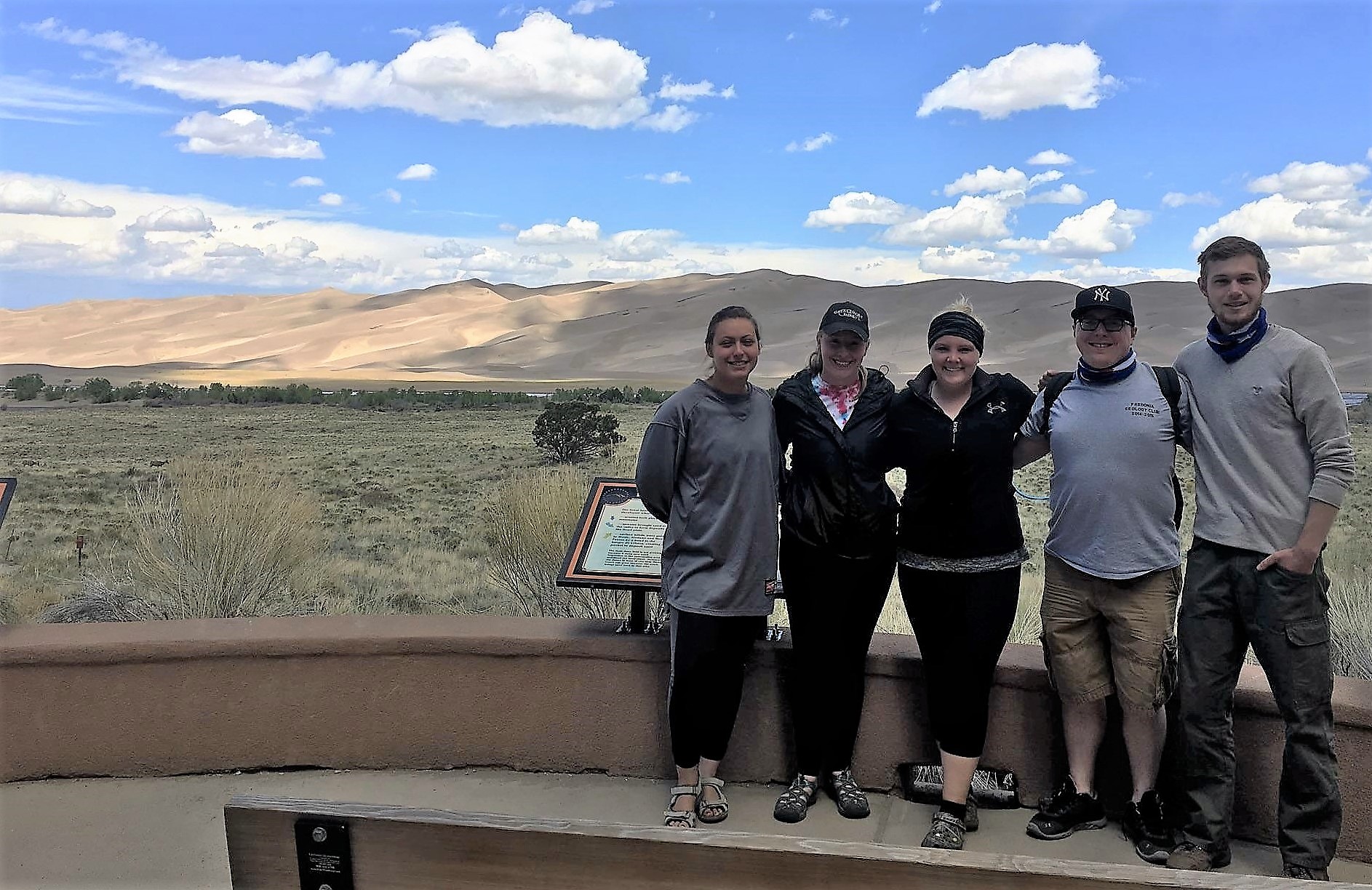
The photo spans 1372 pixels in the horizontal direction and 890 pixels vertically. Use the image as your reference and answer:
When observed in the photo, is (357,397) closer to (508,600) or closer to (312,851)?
(508,600)

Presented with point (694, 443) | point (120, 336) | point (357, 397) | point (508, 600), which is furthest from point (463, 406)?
point (120, 336)

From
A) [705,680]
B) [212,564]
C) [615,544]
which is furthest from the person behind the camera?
[212,564]

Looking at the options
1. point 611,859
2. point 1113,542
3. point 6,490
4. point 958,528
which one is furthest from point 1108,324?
point 6,490

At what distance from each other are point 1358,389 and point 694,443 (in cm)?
7197

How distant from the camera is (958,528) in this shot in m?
3.21

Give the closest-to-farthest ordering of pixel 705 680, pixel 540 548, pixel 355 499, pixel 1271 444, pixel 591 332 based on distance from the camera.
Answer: pixel 1271 444 < pixel 705 680 < pixel 540 548 < pixel 355 499 < pixel 591 332

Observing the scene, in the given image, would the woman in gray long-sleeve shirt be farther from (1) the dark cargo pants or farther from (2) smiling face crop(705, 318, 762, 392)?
(1) the dark cargo pants

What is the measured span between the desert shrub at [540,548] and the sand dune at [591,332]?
6494 centimetres

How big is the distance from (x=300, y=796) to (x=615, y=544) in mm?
1418

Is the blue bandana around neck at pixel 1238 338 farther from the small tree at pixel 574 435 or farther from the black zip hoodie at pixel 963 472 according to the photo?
the small tree at pixel 574 435

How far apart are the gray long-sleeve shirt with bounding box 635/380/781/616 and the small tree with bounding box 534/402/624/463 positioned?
16.8 metres

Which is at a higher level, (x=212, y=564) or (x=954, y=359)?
(x=954, y=359)

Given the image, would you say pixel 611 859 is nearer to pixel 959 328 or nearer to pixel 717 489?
pixel 717 489

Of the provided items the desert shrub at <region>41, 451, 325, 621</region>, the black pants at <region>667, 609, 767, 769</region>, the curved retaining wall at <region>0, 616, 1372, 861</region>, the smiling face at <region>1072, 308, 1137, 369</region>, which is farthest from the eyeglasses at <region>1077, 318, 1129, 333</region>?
the desert shrub at <region>41, 451, 325, 621</region>
